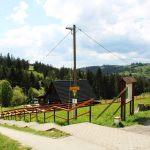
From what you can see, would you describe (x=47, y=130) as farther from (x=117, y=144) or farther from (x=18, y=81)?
(x=18, y=81)

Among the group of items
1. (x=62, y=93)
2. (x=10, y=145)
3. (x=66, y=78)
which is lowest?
(x=10, y=145)

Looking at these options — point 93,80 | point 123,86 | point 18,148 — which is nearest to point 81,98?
point 123,86

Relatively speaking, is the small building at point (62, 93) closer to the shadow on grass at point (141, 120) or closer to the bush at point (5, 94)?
the shadow on grass at point (141, 120)

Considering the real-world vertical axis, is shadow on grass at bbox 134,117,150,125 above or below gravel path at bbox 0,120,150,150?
above

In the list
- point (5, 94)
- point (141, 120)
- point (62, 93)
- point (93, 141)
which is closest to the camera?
point (93, 141)

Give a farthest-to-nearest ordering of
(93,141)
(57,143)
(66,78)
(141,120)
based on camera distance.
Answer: (66,78)
(141,120)
(93,141)
(57,143)

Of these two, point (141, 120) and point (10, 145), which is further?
point (141, 120)

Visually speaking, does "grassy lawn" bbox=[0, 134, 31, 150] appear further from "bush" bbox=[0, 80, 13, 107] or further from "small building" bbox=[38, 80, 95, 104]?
"bush" bbox=[0, 80, 13, 107]

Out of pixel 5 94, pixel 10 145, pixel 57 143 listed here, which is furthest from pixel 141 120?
pixel 5 94

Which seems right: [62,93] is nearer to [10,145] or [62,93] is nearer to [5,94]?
[10,145]

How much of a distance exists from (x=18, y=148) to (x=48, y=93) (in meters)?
48.0

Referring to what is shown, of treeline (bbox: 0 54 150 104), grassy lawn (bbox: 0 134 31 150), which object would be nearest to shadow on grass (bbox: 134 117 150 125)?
grassy lawn (bbox: 0 134 31 150)

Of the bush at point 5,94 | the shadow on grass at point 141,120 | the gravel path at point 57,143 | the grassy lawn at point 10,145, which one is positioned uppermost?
the shadow on grass at point 141,120

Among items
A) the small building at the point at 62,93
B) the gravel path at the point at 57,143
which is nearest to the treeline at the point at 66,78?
the small building at the point at 62,93
